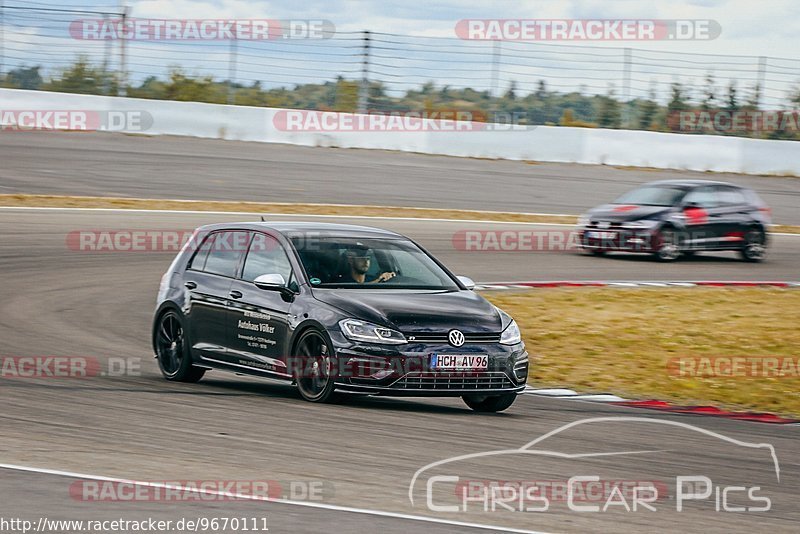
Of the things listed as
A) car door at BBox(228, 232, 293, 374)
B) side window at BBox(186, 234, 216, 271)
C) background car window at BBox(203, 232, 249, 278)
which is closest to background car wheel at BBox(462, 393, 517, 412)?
car door at BBox(228, 232, 293, 374)

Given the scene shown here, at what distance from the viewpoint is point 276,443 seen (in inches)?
307

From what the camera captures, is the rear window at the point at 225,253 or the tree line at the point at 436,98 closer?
the rear window at the point at 225,253

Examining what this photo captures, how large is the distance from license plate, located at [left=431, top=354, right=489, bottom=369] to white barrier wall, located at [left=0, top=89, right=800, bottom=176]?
71.1 feet

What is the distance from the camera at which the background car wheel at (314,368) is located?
9.20m

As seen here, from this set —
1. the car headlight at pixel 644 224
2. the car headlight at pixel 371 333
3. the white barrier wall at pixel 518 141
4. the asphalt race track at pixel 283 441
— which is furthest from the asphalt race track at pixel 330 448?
the white barrier wall at pixel 518 141

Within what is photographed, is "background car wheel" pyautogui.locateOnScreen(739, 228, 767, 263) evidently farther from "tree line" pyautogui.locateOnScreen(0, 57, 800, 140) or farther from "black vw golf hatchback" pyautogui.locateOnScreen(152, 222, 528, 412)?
"black vw golf hatchback" pyautogui.locateOnScreen(152, 222, 528, 412)

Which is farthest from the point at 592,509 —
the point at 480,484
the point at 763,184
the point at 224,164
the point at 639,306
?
the point at 763,184

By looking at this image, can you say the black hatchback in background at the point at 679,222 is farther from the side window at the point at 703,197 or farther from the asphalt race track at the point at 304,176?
the asphalt race track at the point at 304,176

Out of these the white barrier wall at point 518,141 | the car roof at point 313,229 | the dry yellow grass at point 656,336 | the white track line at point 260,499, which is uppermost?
the white barrier wall at point 518,141

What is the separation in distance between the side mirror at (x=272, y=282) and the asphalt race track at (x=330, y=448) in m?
0.86

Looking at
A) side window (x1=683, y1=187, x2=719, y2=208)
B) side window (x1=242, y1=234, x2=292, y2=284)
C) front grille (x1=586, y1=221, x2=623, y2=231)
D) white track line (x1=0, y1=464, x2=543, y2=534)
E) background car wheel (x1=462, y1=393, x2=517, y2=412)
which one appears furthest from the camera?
side window (x1=683, y1=187, x2=719, y2=208)

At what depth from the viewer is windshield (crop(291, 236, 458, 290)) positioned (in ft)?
32.2

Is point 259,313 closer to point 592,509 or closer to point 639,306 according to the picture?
point 592,509

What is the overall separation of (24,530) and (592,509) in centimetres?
273
